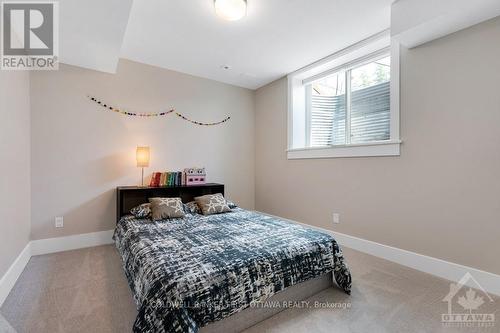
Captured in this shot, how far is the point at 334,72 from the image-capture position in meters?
3.44

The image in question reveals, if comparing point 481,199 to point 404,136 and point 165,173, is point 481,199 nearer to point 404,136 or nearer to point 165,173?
point 404,136

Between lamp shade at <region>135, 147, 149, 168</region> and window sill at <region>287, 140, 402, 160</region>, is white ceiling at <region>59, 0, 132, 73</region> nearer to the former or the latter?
lamp shade at <region>135, 147, 149, 168</region>

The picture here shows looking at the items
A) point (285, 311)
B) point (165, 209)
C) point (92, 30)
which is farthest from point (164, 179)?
point (285, 311)

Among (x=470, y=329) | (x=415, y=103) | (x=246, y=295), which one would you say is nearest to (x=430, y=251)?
(x=470, y=329)

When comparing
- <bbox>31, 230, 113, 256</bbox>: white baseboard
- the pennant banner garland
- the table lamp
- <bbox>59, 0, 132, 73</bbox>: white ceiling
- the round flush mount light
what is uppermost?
→ the round flush mount light

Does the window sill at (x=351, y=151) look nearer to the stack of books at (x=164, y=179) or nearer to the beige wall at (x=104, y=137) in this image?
the beige wall at (x=104, y=137)

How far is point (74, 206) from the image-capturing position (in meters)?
3.04

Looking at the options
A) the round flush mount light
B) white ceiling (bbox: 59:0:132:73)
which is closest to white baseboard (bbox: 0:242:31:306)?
white ceiling (bbox: 59:0:132:73)

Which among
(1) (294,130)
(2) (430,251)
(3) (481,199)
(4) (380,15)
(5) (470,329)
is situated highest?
(4) (380,15)

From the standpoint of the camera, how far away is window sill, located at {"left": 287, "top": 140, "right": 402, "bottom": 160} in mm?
2638

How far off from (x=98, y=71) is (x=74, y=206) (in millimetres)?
1786

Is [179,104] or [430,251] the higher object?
[179,104]

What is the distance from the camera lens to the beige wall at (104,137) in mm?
2881

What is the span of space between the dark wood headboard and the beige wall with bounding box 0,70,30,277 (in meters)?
0.91
